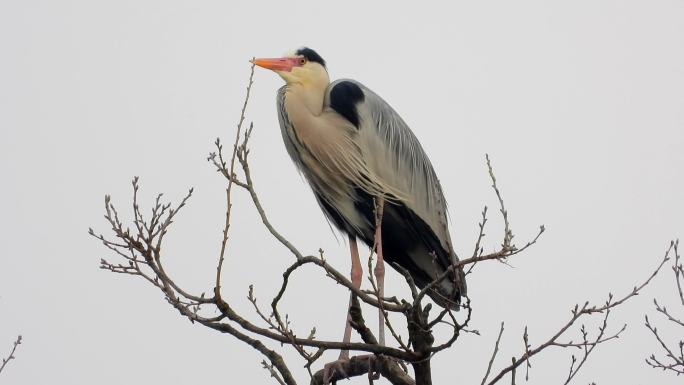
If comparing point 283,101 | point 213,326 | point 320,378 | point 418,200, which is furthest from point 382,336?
point 213,326

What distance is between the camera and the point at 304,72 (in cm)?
616

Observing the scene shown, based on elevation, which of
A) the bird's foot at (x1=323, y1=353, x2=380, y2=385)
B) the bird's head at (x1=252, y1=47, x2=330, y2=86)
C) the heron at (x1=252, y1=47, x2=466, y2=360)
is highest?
the bird's head at (x1=252, y1=47, x2=330, y2=86)

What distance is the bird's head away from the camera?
242 inches

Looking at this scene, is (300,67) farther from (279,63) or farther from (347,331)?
(347,331)

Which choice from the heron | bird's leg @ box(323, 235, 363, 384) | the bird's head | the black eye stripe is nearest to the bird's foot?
bird's leg @ box(323, 235, 363, 384)

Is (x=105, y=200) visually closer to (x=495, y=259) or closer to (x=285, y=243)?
(x=285, y=243)

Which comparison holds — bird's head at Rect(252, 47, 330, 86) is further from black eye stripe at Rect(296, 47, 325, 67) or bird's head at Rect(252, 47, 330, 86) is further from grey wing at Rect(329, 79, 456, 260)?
grey wing at Rect(329, 79, 456, 260)

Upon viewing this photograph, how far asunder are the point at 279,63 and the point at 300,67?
0.15 meters

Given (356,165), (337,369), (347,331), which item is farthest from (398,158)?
(337,369)

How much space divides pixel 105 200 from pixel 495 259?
4.72 ft

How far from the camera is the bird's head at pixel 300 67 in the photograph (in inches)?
242

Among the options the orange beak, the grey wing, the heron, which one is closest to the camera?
the heron

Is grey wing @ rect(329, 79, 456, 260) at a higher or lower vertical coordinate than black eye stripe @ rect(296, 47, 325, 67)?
lower

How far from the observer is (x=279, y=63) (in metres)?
6.23
